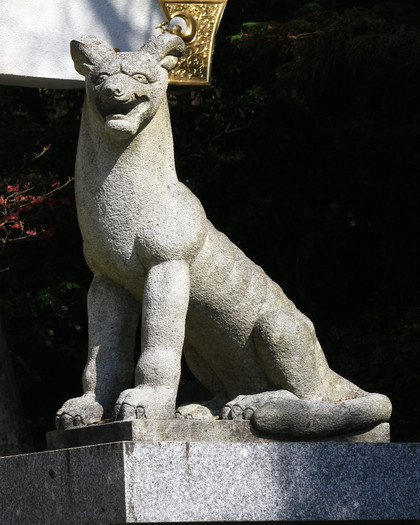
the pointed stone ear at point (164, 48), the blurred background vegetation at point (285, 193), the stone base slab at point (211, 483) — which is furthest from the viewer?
the blurred background vegetation at point (285, 193)

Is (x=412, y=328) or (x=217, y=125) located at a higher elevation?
(x=217, y=125)

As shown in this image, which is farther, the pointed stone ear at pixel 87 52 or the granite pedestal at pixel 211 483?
the pointed stone ear at pixel 87 52

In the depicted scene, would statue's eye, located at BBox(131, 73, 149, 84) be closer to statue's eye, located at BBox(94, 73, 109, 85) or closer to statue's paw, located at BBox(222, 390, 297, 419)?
statue's eye, located at BBox(94, 73, 109, 85)

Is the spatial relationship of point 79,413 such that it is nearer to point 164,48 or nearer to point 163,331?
point 163,331

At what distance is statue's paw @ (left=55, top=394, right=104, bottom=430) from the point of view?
3.96m

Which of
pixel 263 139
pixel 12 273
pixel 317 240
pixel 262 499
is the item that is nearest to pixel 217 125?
pixel 263 139

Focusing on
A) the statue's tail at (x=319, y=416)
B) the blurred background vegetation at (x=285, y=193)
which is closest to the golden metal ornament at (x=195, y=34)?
the statue's tail at (x=319, y=416)

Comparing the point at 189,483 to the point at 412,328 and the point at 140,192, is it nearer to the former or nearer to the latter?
the point at 140,192

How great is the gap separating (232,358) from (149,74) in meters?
1.23

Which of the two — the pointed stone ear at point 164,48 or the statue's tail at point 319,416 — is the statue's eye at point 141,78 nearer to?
the pointed stone ear at point 164,48

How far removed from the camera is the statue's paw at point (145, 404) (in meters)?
3.74

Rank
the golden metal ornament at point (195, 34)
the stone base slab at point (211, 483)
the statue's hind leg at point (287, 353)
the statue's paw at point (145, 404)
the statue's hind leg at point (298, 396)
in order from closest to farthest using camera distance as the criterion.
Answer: the stone base slab at point (211, 483) < the statue's paw at point (145, 404) < the statue's hind leg at point (298, 396) < the statue's hind leg at point (287, 353) < the golden metal ornament at point (195, 34)

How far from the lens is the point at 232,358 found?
14.1 ft

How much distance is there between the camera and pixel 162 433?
3.71 meters
